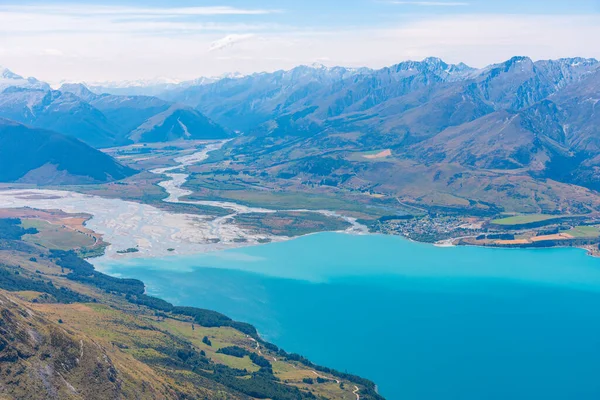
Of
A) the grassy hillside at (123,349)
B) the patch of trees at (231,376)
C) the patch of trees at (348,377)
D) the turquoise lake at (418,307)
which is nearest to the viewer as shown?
the grassy hillside at (123,349)

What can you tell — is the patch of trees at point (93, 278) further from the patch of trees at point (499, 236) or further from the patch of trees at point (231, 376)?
the patch of trees at point (499, 236)

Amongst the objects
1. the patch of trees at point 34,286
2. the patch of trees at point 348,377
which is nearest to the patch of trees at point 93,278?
the patch of trees at point 34,286

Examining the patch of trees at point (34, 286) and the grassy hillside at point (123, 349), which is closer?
the grassy hillside at point (123, 349)

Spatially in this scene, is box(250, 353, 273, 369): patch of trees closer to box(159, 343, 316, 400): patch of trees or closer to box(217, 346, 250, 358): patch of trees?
box(217, 346, 250, 358): patch of trees

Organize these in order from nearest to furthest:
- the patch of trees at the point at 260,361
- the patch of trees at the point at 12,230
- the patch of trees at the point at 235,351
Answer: the patch of trees at the point at 260,361
the patch of trees at the point at 235,351
the patch of trees at the point at 12,230

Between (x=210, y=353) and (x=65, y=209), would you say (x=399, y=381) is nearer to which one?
(x=210, y=353)

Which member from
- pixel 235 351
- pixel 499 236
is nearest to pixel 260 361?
pixel 235 351
